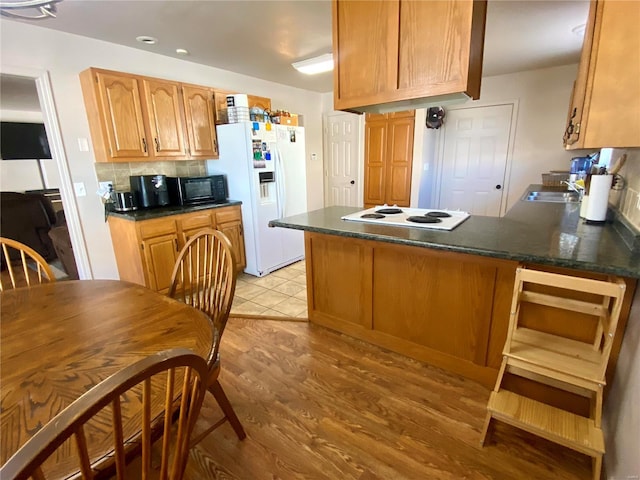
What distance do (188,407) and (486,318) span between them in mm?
1603

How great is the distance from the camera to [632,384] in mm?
1178

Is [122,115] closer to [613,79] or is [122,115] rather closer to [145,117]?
[145,117]

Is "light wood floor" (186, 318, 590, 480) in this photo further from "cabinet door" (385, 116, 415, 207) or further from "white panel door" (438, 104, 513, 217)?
"white panel door" (438, 104, 513, 217)

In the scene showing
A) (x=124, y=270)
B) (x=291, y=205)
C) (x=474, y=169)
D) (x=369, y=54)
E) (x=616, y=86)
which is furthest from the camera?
(x=474, y=169)

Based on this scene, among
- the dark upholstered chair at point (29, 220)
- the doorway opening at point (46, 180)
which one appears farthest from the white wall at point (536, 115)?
the dark upholstered chair at point (29, 220)

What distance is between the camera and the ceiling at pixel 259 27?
7.23 ft

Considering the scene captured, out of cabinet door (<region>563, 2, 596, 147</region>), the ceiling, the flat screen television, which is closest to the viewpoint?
cabinet door (<region>563, 2, 596, 147</region>)

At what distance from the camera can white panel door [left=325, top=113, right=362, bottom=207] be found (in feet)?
17.0

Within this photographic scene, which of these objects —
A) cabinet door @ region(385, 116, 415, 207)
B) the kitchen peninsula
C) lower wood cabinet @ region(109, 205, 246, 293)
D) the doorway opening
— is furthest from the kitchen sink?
the doorway opening

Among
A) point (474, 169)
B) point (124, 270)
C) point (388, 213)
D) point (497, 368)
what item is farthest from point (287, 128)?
point (497, 368)

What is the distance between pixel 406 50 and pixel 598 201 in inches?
56.5

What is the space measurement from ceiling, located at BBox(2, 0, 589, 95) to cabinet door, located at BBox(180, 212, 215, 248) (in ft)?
5.27

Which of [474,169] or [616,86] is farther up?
[616,86]

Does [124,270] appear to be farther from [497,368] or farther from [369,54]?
[497,368]
